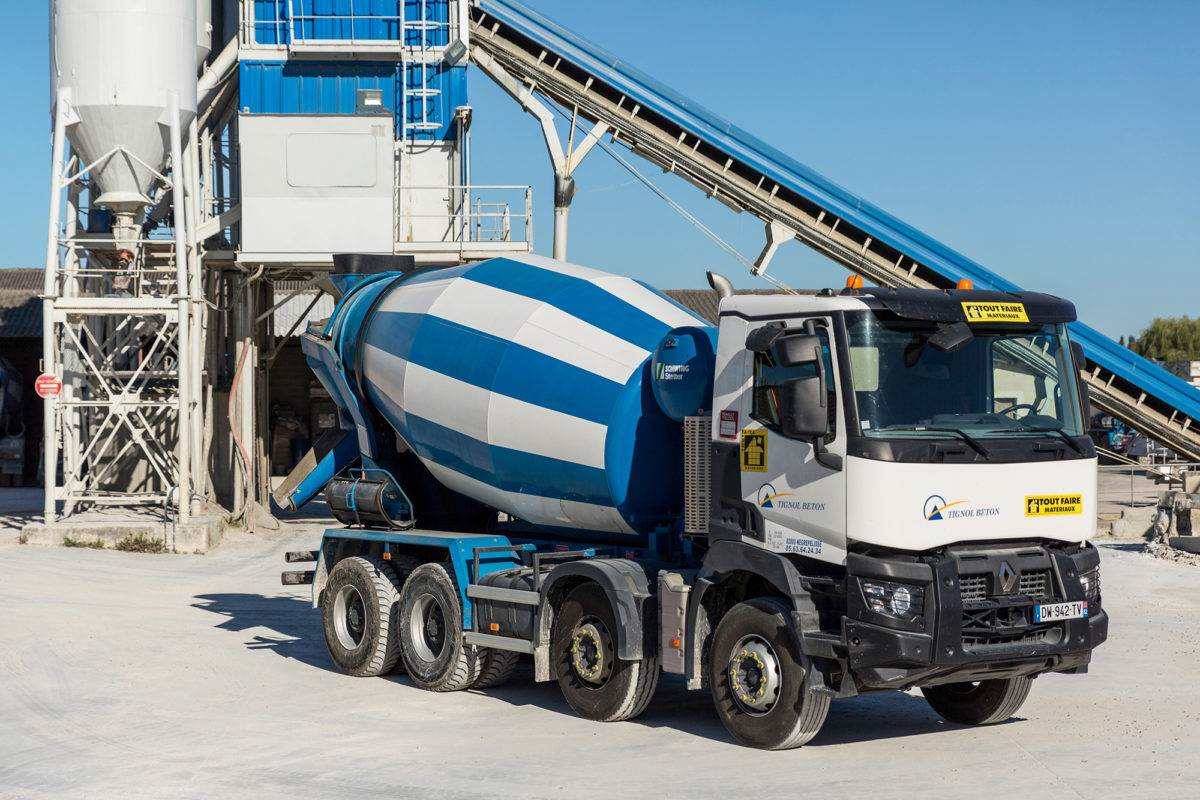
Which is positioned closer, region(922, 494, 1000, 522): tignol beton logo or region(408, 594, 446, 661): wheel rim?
region(922, 494, 1000, 522): tignol beton logo

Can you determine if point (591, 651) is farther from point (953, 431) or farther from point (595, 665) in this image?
point (953, 431)

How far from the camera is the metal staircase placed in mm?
24609

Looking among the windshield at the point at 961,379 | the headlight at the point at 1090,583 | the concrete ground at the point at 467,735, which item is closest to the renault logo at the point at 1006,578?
the headlight at the point at 1090,583

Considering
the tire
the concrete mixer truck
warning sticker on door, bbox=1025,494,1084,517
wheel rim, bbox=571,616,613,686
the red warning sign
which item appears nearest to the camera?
the concrete mixer truck

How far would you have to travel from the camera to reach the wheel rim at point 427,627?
1252 centimetres

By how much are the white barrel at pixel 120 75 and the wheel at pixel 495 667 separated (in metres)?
16.5

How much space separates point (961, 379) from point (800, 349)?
1.16 m

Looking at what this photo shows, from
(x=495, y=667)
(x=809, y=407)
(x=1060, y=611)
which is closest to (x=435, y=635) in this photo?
(x=495, y=667)

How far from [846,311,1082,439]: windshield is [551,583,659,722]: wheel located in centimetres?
288

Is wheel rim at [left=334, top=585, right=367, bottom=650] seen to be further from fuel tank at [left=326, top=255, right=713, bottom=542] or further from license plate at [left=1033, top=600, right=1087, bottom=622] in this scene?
license plate at [left=1033, top=600, right=1087, bottom=622]

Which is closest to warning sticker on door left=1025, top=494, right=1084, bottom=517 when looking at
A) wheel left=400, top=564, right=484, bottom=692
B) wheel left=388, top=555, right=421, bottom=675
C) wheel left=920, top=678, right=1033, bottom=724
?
wheel left=920, top=678, right=1033, bottom=724

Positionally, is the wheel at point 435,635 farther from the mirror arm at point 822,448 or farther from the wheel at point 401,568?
the mirror arm at point 822,448

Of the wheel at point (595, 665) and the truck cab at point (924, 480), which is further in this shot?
the wheel at point (595, 665)

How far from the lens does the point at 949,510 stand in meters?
8.76
